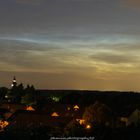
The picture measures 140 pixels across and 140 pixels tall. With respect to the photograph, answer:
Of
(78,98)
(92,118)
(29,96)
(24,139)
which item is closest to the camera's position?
(24,139)

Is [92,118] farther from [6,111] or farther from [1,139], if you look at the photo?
[6,111]

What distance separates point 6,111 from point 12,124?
1879 cm

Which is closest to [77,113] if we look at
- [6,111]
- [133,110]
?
[133,110]

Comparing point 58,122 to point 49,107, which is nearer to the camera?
point 58,122

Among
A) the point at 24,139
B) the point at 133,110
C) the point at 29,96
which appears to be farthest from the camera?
the point at 29,96

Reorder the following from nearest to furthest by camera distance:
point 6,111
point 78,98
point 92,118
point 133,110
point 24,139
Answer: point 24,139 → point 92,118 → point 133,110 → point 6,111 → point 78,98

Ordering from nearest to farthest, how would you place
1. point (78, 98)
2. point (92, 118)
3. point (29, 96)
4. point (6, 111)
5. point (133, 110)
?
point (92, 118) → point (133, 110) → point (6, 111) → point (29, 96) → point (78, 98)

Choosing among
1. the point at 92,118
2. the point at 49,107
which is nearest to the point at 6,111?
the point at 49,107

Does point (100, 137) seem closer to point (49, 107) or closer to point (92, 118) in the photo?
point (92, 118)

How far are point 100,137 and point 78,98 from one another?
57.9m

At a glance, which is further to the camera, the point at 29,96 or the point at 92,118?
the point at 29,96

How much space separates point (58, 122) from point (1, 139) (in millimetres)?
16268

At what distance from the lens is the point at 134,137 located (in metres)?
30.9

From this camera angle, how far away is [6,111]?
66500 mm
